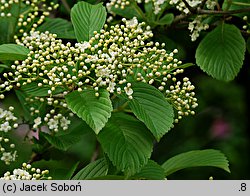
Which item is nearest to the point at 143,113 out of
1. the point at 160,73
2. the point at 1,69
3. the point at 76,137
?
the point at 160,73

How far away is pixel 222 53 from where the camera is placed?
229 cm

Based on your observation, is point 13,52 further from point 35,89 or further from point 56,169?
point 56,169

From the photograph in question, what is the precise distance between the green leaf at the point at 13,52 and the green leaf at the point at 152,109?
382 millimetres

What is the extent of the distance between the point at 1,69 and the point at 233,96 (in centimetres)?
259

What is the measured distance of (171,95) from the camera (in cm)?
201

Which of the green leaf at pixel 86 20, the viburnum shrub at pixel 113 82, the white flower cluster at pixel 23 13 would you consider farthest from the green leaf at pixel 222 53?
the white flower cluster at pixel 23 13

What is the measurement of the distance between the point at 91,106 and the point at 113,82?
0.11 metres

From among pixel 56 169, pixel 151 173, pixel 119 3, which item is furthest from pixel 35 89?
pixel 119 3

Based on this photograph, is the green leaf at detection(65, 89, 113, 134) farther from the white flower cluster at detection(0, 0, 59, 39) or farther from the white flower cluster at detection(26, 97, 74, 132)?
the white flower cluster at detection(0, 0, 59, 39)

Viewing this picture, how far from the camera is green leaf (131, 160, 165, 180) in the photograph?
2.00m

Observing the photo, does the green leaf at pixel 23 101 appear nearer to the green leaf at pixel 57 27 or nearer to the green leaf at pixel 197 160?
the green leaf at pixel 57 27

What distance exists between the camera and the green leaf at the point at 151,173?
6.55ft

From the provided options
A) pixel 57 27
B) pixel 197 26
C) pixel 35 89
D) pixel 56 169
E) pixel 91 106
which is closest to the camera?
pixel 91 106
